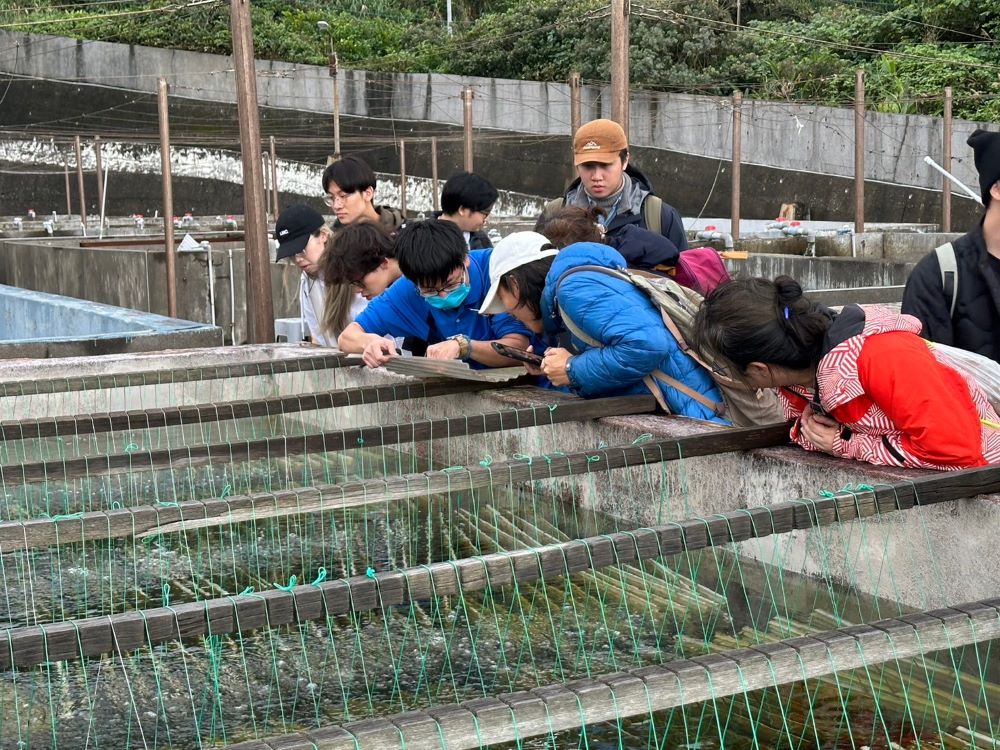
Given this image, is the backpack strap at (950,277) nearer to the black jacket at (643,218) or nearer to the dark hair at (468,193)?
the black jacket at (643,218)

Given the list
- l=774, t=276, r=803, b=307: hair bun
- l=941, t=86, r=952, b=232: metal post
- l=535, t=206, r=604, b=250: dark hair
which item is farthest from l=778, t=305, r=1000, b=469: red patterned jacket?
l=941, t=86, r=952, b=232: metal post

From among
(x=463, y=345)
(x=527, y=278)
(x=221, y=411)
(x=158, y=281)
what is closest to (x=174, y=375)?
(x=221, y=411)

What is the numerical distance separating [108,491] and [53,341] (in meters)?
1.88

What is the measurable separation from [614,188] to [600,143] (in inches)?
8.7

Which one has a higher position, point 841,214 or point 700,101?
point 700,101

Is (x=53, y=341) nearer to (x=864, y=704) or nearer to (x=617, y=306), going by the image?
(x=617, y=306)

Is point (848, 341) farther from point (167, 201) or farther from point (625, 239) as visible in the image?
point (167, 201)

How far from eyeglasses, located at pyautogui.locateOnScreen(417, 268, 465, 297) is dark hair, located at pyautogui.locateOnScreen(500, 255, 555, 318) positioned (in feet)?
1.08

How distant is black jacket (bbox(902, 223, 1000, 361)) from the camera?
3.59 metres

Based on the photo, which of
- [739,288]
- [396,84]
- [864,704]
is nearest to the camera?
[864,704]

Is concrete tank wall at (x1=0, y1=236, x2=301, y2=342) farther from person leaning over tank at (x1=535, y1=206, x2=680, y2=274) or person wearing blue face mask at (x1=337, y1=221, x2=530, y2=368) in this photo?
person leaning over tank at (x1=535, y1=206, x2=680, y2=274)

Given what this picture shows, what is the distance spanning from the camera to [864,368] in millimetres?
3156

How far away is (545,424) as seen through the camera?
15.2 ft

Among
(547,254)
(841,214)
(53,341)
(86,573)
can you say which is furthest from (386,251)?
(841,214)
